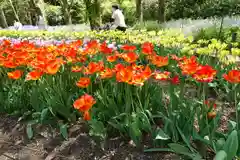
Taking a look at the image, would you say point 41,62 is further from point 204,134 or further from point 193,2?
point 193,2

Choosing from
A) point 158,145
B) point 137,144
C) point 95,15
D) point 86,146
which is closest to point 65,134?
point 86,146

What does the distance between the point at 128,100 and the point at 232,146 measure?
97 centimetres

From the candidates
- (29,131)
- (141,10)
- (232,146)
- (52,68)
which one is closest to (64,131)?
(29,131)

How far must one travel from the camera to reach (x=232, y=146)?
66.2 inches

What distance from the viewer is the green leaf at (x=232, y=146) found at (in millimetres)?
1674

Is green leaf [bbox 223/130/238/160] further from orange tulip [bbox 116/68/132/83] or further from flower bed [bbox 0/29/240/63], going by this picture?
flower bed [bbox 0/29/240/63]

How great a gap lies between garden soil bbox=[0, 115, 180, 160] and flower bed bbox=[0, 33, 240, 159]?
0.10 meters

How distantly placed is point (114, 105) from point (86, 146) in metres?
0.43

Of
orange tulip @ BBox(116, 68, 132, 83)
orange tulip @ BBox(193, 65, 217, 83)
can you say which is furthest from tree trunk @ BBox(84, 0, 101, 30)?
orange tulip @ BBox(193, 65, 217, 83)

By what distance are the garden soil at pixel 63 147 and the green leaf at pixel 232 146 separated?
1.91 feet

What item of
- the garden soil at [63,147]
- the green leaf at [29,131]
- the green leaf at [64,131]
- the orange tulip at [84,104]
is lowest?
the garden soil at [63,147]

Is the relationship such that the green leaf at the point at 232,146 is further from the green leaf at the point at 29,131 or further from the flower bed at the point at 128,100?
the green leaf at the point at 29,131

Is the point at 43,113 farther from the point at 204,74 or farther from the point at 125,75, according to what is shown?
the point at 204,74

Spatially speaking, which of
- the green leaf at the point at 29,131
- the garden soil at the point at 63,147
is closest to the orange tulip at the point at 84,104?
the garden soil at the point at 63,147
